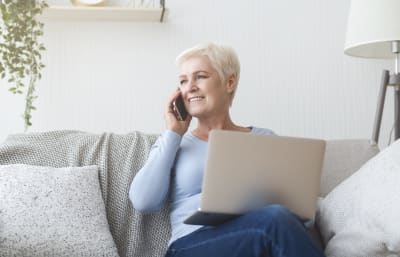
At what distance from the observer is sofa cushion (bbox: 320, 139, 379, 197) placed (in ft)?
7.43

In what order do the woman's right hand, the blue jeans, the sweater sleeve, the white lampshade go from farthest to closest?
the white lampshade
the woman's right hand
the sweater sleeve
the blue jeans

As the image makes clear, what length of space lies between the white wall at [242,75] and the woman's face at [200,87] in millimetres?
457

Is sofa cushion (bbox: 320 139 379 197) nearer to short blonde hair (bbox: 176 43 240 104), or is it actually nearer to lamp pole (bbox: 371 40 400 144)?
lamp pole (bbox: 371 40 400 144)

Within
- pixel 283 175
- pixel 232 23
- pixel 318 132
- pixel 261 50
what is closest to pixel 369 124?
pixel 318 132

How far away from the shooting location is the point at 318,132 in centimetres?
275

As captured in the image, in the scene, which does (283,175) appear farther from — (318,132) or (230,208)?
(318,132)

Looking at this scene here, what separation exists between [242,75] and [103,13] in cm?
65

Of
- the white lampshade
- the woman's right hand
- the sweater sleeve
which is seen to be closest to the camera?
the sweater sleeve

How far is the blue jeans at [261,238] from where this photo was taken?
1.59m

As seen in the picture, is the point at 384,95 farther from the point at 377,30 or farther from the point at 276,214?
the point at 276,214

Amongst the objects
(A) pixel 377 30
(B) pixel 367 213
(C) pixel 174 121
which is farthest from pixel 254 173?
(A) pixel 377 30

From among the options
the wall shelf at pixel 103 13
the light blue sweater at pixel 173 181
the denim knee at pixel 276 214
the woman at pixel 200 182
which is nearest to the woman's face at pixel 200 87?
the woman at pixel 200 182

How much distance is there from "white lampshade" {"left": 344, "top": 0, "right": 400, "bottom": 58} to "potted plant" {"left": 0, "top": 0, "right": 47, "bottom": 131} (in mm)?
1218

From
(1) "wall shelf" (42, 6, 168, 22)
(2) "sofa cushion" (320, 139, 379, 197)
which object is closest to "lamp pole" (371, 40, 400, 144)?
(2) "sofa cushion" (320, 139, 379, 197)
